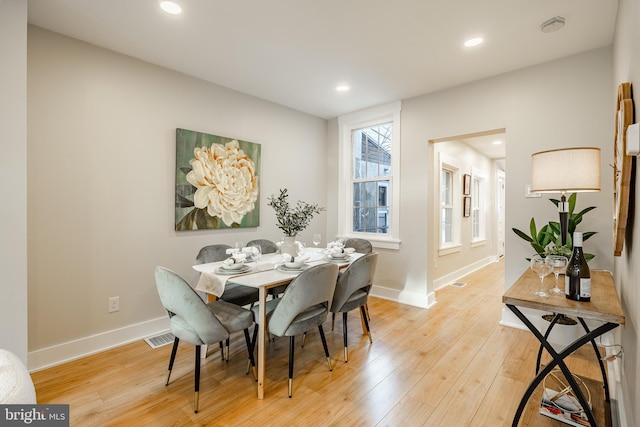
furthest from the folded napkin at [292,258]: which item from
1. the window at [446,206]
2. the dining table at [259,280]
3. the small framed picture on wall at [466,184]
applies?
the small framed picture on wall at [466,184]

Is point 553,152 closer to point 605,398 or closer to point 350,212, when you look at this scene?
point 605,398

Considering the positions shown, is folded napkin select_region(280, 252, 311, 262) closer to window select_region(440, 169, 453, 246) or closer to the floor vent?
the floor vent

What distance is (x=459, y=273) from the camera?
217 inches

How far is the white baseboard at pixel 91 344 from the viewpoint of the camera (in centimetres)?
241

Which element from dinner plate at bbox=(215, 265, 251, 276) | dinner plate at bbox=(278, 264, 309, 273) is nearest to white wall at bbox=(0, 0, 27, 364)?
dinner plate at bbox=(215, 265, 251, 276)

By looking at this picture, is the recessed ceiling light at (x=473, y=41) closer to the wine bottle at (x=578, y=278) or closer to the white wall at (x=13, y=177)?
the wine bottle at (x=578, y=278)

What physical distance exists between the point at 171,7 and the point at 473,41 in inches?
94.2

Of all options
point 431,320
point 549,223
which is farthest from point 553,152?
point 431,320

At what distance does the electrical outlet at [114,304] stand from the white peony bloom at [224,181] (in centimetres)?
113

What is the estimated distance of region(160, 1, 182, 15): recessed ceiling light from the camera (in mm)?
2158

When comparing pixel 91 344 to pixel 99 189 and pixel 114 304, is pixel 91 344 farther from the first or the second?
pixel 99 189

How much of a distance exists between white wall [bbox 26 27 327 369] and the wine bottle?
312cm

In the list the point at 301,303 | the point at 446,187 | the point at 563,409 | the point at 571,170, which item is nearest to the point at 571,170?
the point at 571,170

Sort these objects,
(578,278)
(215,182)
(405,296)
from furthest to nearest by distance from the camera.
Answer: (405,296) < (215,182) < (578,278)
